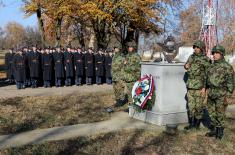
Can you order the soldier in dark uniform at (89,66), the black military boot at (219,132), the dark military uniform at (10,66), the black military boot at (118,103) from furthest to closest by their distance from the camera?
the soldier in dark uniform at (89,66)
the dark military uniform at (10,66)
the black military boot at (118,103)
the black military boot at (219,132)

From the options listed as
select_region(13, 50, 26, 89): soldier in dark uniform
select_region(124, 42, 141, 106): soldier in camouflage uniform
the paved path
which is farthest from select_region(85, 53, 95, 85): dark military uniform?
the paved path

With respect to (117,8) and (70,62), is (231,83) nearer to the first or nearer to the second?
(70,62)

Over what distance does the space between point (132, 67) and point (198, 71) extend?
2.56 meters

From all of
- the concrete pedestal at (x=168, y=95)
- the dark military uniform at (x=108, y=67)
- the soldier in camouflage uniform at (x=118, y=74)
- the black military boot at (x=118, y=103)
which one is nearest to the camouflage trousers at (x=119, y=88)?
the soldier in camouflage uniform at (x=118, y=74)

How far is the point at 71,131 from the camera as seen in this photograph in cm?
864

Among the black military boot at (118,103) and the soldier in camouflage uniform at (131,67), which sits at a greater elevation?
the soldier in camouflage uniform at (131,67)

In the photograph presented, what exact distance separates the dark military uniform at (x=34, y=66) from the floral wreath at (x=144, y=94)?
24.4 feet

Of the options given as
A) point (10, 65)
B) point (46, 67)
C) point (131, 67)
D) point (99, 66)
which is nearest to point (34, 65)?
point (46, 67)

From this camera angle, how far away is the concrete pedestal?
9.70 metres

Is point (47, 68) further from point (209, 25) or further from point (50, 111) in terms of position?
point (209, 25)

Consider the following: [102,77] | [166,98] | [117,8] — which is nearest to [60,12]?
[117,8]

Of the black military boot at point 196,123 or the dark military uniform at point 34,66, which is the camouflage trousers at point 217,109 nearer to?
the black military boot at point 196,123

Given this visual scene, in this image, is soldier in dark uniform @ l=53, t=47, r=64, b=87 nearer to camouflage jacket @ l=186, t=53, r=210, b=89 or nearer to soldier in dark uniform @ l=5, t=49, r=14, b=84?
soldier in dark uniform @ l=5, t=49, r=14, b=84

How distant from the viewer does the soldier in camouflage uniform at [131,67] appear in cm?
1109
